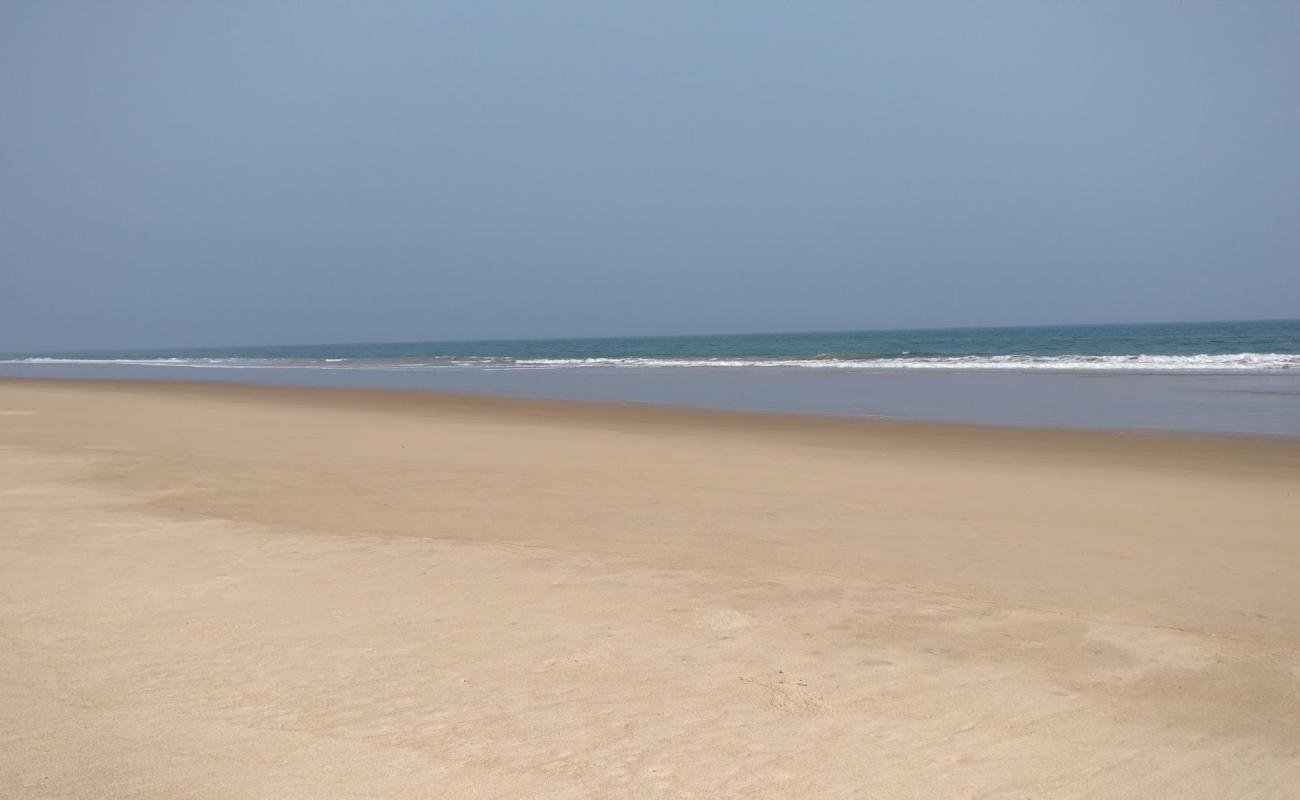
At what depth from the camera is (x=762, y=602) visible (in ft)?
15.7

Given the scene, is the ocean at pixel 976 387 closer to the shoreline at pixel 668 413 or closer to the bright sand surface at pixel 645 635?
the shoreline at pixel 668 413

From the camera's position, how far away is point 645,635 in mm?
4242

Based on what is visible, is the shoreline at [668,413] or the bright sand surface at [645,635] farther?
the shoreline at [668,413]

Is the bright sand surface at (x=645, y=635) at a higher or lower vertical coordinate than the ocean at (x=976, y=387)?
lower

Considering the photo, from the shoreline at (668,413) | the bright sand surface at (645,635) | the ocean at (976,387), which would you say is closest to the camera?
the bright sand surface at (645,635)

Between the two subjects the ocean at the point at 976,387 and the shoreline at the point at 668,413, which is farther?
the ocean at the point at 976,387

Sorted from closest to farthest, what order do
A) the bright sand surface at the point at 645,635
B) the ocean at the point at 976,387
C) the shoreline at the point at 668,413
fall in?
the bright sand surface at the point at 645,635 → the shoreline at the point at 668,413 → the ocean at the point at 976,387

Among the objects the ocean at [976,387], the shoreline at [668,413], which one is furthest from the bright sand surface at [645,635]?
the ocean at [976,387]

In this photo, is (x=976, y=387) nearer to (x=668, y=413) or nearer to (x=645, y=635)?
A: (x=668, y=413)

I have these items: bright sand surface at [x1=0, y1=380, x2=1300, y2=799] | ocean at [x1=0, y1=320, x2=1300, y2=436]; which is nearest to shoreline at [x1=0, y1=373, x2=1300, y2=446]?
ocean at [x1=0, y1=320, x2=1300, y2=436]

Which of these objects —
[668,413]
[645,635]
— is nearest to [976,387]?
[668,413]

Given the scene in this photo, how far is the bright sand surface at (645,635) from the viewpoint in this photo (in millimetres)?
3016

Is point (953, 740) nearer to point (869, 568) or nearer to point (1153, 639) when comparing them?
point (1153, 639)

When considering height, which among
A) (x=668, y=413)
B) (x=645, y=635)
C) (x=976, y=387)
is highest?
(x=976, y=387)
